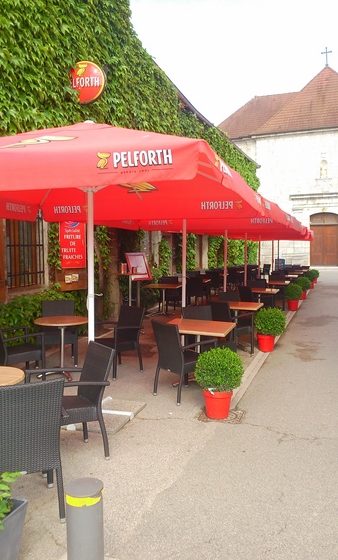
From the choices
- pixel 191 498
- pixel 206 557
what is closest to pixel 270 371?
pixel 191 498

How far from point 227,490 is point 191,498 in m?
0.29

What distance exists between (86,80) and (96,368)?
659 cm

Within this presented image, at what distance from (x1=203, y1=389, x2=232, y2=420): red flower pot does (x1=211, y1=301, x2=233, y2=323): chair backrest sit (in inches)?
107

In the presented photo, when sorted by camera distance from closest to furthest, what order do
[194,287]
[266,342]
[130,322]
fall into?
[130,322] < [266,342] < [194,287]

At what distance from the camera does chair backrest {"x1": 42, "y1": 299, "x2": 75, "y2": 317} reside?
7195 millimetres

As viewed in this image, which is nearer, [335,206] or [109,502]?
[109,502]

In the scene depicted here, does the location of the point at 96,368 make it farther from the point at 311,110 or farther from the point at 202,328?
the point at 311,110

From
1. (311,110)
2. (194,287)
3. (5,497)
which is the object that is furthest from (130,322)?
(311,110)

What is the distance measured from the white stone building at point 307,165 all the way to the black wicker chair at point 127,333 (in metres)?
29.2

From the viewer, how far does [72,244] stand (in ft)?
30.0

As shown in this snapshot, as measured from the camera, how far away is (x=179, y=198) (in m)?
6.10

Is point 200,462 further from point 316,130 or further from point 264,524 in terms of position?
point 316,130

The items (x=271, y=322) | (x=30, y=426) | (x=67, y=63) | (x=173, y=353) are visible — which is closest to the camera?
(x=30, y=426)

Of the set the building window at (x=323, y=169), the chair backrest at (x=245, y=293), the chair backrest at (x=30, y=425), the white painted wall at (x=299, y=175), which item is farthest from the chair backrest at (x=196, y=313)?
the building window at (x=323, y=169)
